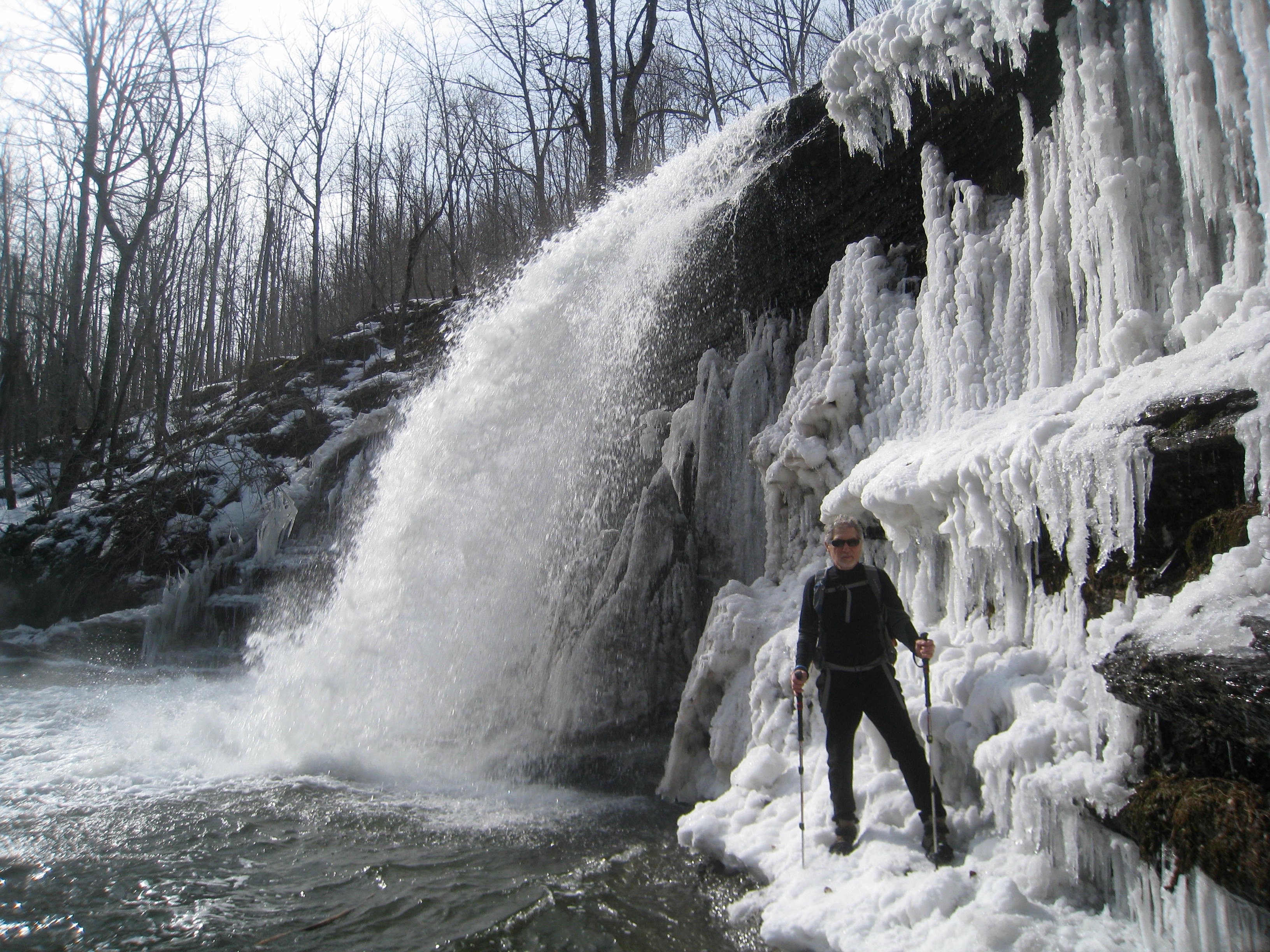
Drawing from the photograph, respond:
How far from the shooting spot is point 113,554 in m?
15.5

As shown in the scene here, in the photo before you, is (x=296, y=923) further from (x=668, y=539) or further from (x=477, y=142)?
(x=477, y=142)

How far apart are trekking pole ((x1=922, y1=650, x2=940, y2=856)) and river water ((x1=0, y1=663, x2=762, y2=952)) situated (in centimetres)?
95

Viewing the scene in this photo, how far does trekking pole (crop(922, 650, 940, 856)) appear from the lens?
12.1 ft

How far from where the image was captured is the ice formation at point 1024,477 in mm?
3174

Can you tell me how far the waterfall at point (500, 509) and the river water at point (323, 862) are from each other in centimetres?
113

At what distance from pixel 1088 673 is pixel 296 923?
4.07 metres

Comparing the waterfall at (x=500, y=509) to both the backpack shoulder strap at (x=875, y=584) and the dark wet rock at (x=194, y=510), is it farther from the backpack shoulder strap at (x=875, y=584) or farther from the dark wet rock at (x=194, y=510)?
the backpack shoulder strap at (x=875, y=584)

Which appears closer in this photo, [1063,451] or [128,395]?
[1063,451]

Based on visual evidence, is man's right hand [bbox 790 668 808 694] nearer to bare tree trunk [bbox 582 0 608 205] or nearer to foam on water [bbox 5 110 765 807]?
foam on water [bbox 5 110 765 807]

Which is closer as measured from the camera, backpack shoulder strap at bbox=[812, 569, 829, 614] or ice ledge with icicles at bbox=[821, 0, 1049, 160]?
backpack shoulder strap at bbox=[812, 569, 829, 614]

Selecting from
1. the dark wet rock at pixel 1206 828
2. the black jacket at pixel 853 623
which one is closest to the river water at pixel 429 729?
the black jacket at pixel 853 623

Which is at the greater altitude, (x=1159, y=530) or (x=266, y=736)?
(x=1159, y=530)

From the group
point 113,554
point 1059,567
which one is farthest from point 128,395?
point 1059,567

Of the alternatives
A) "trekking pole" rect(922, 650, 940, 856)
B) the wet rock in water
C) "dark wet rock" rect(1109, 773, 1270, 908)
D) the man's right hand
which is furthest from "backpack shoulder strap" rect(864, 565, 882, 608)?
the wet rock in water
